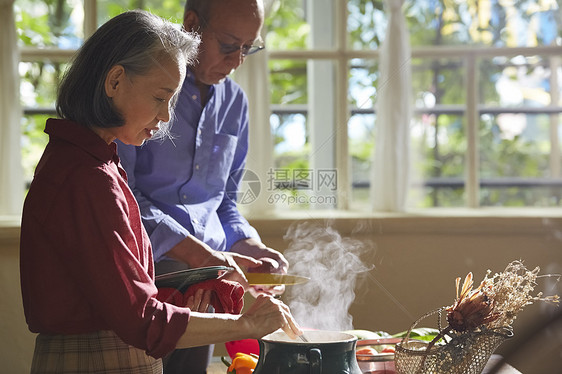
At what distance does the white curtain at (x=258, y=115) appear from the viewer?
8.91ft

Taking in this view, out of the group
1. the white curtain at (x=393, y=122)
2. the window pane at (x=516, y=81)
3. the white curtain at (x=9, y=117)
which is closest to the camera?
the white curtain at (x=9, y=117)

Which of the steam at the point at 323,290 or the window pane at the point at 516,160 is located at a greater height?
the window pane at the point at 516,160

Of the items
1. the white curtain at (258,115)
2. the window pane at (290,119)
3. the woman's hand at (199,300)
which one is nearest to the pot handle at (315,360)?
the woman's hand at (199,300)

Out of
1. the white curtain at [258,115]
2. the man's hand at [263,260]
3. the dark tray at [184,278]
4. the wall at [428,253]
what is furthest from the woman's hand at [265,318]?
the white curtain at [258,115]

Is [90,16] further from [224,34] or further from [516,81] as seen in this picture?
[516,81]

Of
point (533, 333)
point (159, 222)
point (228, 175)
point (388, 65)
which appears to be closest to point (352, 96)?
point (388, 65)

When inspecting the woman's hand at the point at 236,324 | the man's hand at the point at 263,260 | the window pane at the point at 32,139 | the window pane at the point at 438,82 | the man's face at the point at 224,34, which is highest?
the window pane at the point at 438,82

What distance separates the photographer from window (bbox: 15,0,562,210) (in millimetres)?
2816

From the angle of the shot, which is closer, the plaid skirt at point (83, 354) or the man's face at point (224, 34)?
the plaid skirt at point (83, 354)

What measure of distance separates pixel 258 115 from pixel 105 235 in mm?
1869

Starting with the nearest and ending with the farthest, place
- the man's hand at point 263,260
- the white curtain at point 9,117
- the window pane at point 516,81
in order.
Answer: the man's hand at point 263,260 → the white curtain at point 9,117 → the window pane at point 516,81

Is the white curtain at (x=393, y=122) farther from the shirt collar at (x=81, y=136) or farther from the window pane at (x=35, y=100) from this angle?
the shirt collar at (x=81, y=136)

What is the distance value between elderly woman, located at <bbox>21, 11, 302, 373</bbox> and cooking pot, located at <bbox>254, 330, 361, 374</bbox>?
0.04m

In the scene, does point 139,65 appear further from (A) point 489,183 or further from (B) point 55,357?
(A) point 489,183
